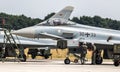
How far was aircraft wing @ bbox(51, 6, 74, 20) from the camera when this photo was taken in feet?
115

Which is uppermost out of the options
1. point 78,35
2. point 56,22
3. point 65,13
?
point 65,13

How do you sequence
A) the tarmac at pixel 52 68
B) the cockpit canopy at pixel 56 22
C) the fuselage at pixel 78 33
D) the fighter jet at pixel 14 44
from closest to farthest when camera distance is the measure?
the tarmac at pixel 52 68, the fuselage at pixel 78 33, the fighter jet at pixel 14 44, the cockpit canopy at pixel 56 22

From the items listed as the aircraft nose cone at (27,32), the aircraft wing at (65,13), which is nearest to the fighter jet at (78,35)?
the aircraft nose cone at (27,32)

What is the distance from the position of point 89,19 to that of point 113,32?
131m

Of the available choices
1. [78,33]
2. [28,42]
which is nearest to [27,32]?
[78,33]

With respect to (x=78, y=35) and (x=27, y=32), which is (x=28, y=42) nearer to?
(x=27, y=32)

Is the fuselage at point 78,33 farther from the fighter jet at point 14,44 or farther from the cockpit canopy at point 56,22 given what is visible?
the fighter jet at point 14,44

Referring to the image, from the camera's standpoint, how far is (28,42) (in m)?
37.2

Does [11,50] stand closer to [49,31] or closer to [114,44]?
[49,31]

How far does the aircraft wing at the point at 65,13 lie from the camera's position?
1375 inches

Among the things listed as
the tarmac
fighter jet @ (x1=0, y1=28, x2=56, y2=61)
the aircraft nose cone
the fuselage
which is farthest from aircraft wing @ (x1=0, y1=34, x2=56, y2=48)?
the tarmac

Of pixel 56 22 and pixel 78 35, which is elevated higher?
pixel 56 22

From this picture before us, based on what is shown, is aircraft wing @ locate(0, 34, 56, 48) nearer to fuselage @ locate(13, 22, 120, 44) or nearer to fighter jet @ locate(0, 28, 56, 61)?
fighter jet @ locate(0, 28, 56, 61)

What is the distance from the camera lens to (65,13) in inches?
1390
